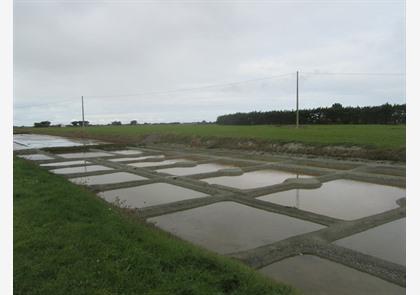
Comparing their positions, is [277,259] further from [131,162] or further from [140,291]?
[131,162]

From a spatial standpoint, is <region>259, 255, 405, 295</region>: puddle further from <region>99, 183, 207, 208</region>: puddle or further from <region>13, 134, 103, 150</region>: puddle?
<region>13, 134, 103, 150</region>: puddle

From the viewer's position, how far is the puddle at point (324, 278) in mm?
3613

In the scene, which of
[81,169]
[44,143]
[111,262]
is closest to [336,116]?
[81,169]

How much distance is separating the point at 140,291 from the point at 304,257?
2453 mm

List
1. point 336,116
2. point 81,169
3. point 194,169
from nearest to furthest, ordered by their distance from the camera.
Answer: point 194,169 → point 81,169 → point 336,116

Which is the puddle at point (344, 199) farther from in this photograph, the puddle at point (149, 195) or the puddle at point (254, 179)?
the puddle at point (149, 195)

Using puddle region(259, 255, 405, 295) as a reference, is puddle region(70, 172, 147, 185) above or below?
above

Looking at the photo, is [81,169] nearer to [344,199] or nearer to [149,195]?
[149,195]

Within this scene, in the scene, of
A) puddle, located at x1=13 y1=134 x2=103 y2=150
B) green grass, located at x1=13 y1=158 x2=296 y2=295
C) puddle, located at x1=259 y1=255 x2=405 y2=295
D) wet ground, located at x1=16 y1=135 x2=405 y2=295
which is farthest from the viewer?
puddle, located at x1=13 y1=134 x2=103 y2=150

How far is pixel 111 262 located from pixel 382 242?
406 centimetres

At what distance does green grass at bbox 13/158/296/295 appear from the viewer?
125 inches

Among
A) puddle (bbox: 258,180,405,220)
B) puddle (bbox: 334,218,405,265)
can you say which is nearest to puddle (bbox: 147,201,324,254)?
puddle (bbox: 334,218,405,265)

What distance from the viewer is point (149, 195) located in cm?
866

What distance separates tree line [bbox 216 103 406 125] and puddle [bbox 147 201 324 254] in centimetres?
2960
